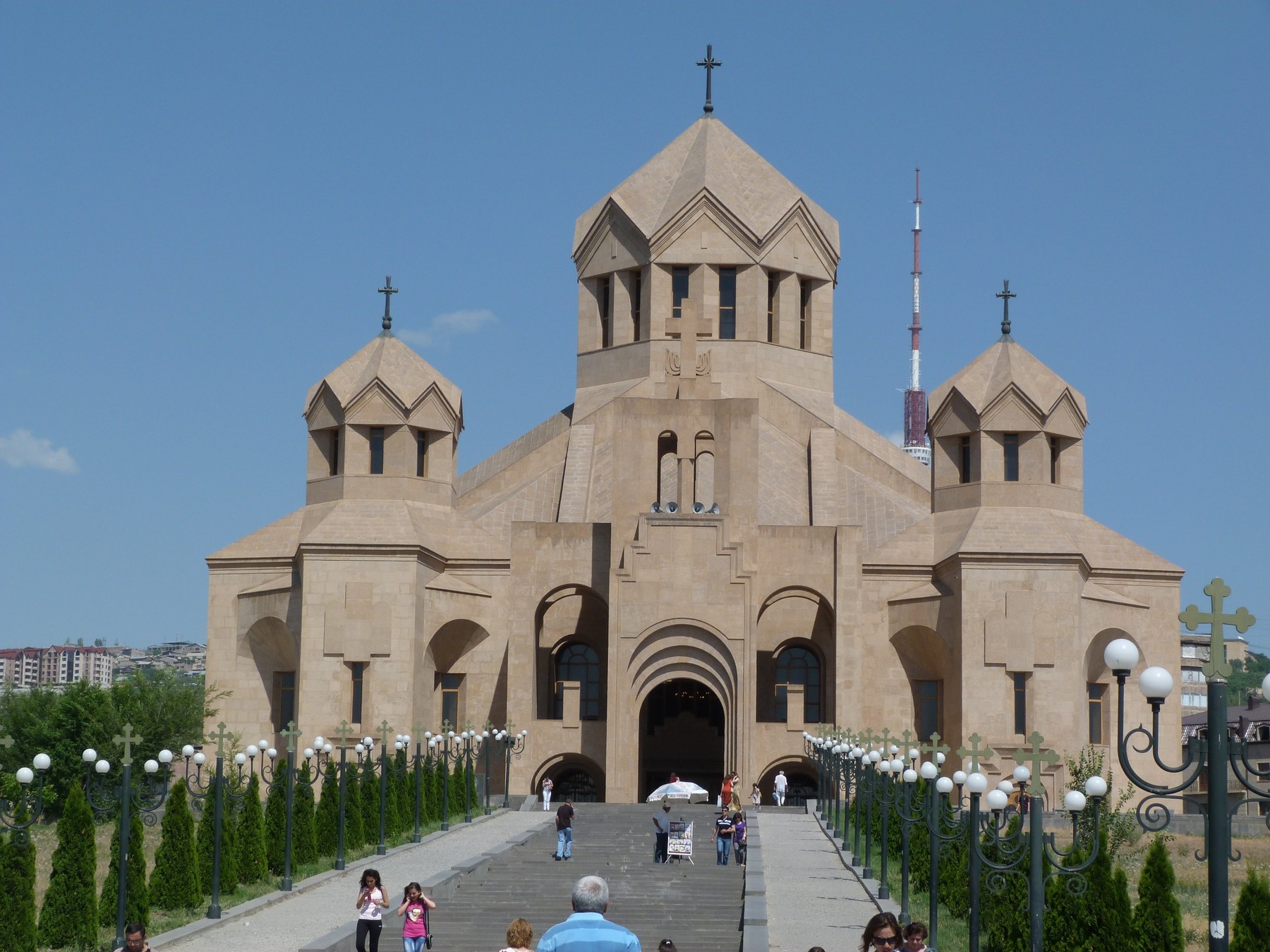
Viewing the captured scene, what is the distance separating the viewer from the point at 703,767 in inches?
1521

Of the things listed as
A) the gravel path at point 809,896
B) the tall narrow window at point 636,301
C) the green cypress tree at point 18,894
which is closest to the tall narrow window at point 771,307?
the tall narrow window at point 636,301

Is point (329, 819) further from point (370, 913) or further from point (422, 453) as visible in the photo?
point (422, 453)

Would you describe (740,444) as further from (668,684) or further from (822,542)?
(668,684)

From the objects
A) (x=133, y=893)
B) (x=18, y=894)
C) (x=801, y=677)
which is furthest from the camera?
(x=801, y=677)

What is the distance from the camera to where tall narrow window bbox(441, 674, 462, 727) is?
37125mm

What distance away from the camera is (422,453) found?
38000 millimetres

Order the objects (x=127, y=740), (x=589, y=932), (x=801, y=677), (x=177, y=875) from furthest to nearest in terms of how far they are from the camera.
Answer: (x=801, y=677), (x=177, y=875), (x=127, y=740), (x=589, y=932)

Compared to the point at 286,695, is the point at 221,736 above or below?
below

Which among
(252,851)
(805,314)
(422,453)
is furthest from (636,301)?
(252,851)

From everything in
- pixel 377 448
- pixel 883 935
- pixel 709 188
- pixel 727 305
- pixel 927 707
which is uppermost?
pixel 709 188

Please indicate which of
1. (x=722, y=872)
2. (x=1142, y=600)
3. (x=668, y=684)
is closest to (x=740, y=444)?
(x=668, y=684)

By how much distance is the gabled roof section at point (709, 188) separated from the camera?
41.1 metres

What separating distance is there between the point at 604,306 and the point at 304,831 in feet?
69.4

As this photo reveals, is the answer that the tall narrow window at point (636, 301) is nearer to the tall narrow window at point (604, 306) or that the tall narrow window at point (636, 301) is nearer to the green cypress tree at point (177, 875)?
the tall narrow window at point (604, 306)
